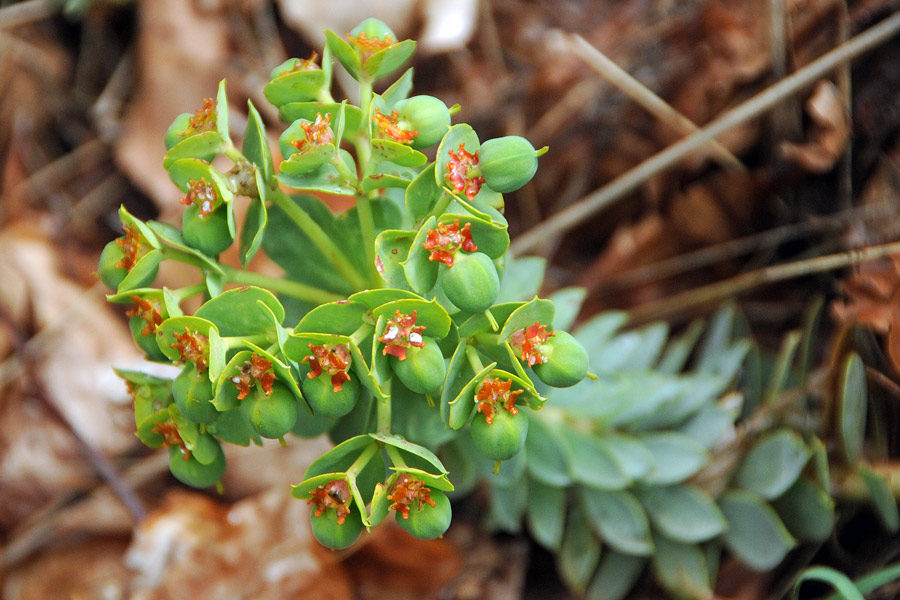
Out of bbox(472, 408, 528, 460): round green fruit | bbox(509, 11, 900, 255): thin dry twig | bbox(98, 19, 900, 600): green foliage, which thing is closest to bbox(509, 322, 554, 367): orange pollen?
bbox(98, 19, 900, 600): green foliage

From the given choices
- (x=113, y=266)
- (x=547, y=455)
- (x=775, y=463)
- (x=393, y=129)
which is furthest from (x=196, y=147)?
(x=775, y=463)

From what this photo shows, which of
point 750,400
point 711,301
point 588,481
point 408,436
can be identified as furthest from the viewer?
point 711,301

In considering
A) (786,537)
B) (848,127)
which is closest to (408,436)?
(786,537)

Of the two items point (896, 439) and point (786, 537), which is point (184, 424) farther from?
point (896, 439)

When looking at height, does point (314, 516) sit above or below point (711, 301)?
above

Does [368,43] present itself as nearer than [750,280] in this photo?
Yes

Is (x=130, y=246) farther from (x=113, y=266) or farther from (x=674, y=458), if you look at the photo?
(x=674, y=458)

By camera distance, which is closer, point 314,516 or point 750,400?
point 314,516
